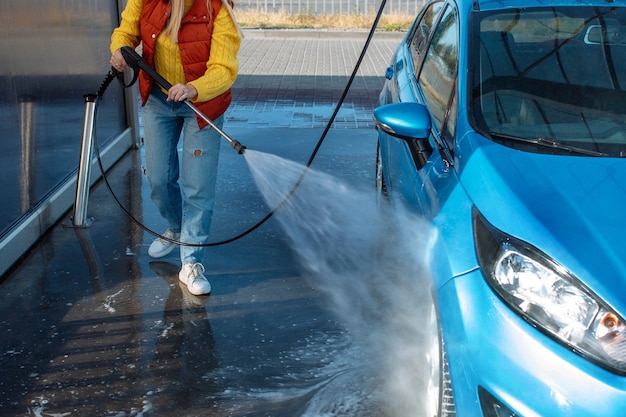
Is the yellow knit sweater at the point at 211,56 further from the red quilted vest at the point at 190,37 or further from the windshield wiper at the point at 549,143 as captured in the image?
the windshield wiper at the point at 549,143

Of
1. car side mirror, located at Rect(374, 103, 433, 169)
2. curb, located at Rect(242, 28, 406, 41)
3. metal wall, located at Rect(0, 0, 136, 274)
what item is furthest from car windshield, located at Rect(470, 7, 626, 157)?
curb, located at Rect(242, 28, 406, 41)

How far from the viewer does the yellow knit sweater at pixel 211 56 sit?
4180mm

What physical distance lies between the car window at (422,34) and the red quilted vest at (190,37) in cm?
133

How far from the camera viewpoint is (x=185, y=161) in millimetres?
4504

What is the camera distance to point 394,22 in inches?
699

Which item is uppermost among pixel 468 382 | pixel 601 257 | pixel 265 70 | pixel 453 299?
pixel 601 257

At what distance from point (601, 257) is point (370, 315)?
6.52ft

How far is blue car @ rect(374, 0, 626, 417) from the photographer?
2.43 m

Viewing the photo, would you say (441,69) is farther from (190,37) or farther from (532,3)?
(190,37)

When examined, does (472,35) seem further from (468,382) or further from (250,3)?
(250,3)

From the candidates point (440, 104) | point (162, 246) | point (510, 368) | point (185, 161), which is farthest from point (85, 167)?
point (510, 368)

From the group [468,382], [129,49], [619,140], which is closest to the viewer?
[468,382]

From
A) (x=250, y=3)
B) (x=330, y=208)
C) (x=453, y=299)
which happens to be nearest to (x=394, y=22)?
(x=250, y=3)

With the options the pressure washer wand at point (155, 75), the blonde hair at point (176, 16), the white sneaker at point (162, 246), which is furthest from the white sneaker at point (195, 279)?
the blonde hair at point (176, 16)
